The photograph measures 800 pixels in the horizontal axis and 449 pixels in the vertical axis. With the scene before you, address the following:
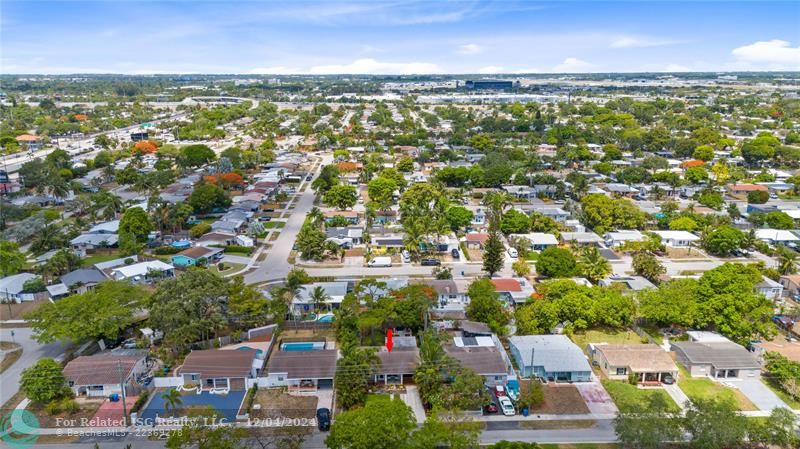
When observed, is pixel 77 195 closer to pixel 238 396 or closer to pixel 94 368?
pixel 94 368

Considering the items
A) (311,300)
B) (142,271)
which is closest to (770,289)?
(311,300)

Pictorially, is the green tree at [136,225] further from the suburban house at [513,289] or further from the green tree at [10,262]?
the suburban house at [513,289]

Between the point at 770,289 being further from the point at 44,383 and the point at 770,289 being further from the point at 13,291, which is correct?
the point at 13,291

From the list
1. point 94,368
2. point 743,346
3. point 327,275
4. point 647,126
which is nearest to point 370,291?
point 327,275

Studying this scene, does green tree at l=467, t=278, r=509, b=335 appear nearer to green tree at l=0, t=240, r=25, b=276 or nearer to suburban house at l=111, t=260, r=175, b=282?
suburban house at l=111, t=260, r=175, b=282

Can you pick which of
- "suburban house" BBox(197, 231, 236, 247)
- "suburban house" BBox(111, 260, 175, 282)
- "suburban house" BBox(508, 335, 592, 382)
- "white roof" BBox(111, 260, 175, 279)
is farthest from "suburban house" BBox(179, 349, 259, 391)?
"suburban house" BBox(197, 231, 236, 247)

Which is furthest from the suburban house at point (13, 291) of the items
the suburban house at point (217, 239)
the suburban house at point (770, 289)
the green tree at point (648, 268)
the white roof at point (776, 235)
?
the white roof at point (776, 235)
